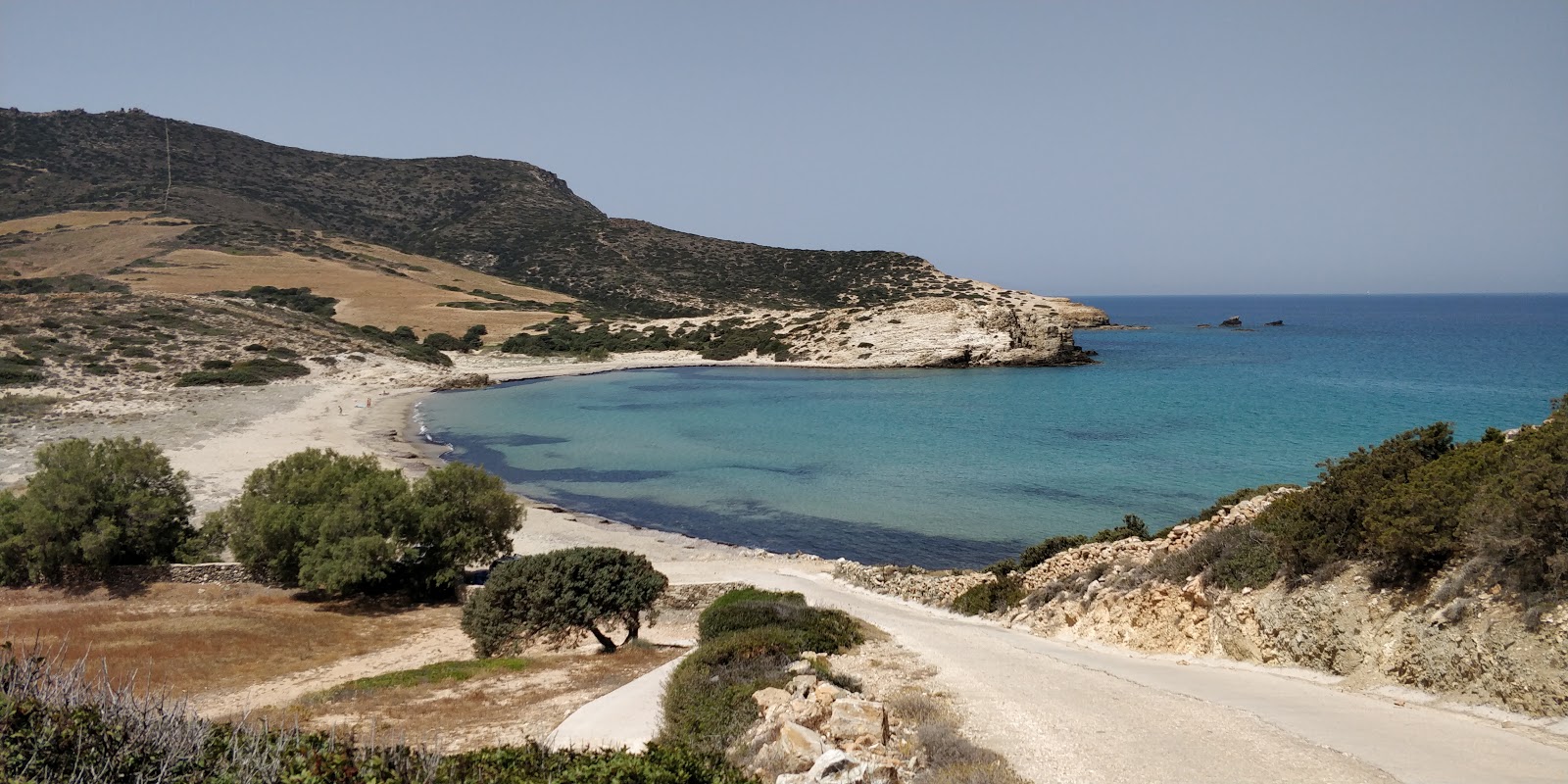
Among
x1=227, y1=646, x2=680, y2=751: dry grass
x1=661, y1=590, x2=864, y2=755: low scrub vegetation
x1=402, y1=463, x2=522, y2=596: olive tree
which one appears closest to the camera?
x1=661, y1=590, x2=864, y2=755: low scrub vegetation

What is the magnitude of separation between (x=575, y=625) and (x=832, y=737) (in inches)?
389

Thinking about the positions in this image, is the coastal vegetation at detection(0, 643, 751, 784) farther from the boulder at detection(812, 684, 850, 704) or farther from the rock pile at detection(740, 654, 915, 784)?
the boulder at detection(812, 684, 850, 704)

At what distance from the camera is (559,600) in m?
16.0

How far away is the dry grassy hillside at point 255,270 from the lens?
3137 inches

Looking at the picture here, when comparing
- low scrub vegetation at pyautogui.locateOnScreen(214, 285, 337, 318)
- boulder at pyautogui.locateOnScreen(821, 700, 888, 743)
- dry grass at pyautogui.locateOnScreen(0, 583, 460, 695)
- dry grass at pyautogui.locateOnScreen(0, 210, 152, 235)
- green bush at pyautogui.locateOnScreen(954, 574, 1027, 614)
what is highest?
dry grass at pyautogui.locateOnScreen(0, 210, 152, 235)

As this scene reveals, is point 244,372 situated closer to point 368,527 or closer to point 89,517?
point 89,517

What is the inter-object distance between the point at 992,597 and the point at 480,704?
11209 millimetres

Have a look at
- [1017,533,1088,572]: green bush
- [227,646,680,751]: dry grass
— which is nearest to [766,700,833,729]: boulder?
[227,646,680,751]: dry grass

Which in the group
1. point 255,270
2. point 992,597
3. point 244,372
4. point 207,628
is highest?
point 255,270

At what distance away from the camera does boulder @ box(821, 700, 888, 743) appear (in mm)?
7738

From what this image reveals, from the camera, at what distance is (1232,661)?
476 inches

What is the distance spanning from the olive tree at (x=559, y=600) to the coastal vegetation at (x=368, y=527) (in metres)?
4.40

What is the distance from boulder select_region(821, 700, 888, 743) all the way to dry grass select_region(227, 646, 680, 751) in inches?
163

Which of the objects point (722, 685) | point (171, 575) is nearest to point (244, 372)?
point (171, 575)
